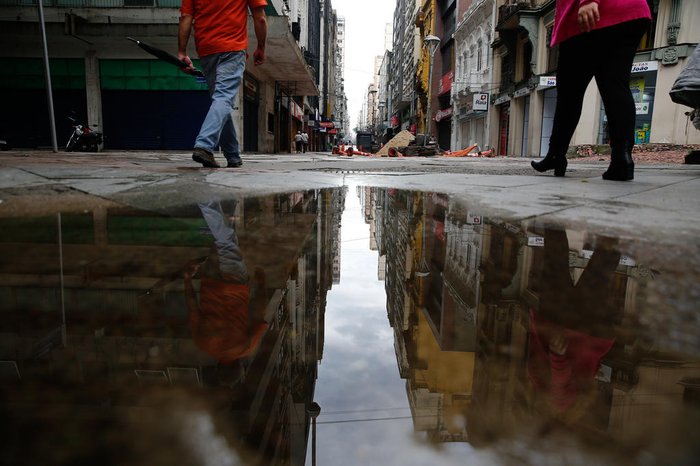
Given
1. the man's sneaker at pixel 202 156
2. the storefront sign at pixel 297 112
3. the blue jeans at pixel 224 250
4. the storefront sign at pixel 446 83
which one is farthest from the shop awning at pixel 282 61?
the storefront sign at pixel 446 83

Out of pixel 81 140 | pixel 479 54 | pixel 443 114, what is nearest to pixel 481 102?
pixel 479 54

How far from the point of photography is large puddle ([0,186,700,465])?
406 mm

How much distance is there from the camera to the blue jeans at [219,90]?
3.55 metres

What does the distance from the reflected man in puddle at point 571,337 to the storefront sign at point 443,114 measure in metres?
31.9

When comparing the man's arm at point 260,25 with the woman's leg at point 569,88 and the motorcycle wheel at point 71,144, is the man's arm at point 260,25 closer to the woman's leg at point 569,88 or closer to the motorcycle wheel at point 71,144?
the woman's leg at point 569,88

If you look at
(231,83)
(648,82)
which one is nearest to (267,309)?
(231,83)

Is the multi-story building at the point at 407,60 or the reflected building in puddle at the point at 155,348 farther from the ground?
the multi-story building at the point at 407,60

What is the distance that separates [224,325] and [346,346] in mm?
167

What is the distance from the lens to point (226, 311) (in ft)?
2.32

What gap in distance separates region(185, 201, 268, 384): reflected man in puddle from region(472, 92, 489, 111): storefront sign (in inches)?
931

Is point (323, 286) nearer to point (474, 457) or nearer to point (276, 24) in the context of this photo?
point (474, 457)

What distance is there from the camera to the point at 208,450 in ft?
1.28

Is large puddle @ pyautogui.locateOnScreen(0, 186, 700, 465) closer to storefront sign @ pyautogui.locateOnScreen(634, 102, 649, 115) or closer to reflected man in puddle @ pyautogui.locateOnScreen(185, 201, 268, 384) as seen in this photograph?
reflected man in puddle @ pyautogui.locateOnScreen(185, 201, 268, 384)

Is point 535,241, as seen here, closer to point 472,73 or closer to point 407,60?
point 472,73
